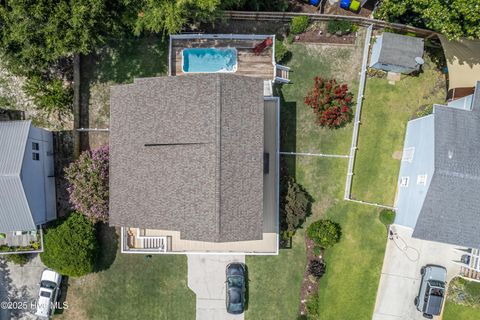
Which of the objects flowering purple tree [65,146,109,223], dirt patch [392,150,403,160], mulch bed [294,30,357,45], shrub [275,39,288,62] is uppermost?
mulch bed [294,30,357,45]

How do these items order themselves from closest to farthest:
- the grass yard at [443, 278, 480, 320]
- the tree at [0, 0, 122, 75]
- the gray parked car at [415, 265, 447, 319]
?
the tree at [0, 0, 122, 75]
the gray parked car at [415, 265, 447, 319]
the grass yard at [443, 278, 480, 320]

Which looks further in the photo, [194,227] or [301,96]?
[301,96]

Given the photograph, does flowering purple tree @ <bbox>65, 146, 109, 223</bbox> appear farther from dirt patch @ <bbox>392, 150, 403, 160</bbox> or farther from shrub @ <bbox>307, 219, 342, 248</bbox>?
dirt patch @ <bbox>392, 150, 403, 160</bbox>

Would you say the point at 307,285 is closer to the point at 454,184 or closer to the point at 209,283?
Answer: the point at 209,283

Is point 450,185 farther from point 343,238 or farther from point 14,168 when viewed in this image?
point 14,168

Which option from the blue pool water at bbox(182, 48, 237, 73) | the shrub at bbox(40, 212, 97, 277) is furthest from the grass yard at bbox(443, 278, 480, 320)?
the shrub at bbox(40, 212, 97, 277)

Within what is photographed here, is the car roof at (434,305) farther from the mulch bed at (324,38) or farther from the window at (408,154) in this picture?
the mulch bed at (324,38)

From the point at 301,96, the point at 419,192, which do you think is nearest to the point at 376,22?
the point at 301,96
